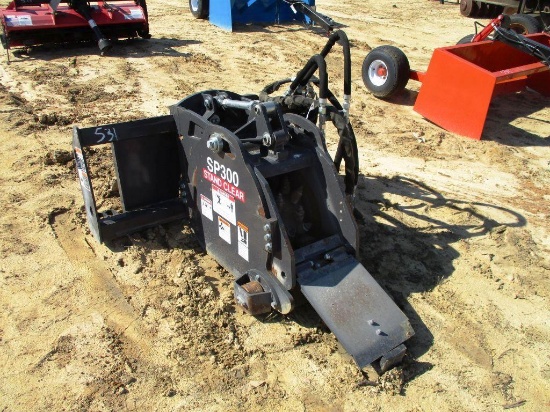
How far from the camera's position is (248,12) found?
11094 mm

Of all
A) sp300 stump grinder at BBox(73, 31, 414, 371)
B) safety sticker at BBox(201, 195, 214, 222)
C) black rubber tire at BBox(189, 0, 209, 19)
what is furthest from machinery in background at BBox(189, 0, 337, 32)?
safety sticker at BBox(201, 195, 214, 222)

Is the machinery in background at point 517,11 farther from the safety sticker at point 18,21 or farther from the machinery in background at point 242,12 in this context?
the safety sticker at point 18,21

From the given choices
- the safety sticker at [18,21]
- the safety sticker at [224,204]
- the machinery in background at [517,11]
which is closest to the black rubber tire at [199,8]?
the safety sticker at [18,21]

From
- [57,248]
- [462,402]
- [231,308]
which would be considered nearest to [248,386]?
[231,308]

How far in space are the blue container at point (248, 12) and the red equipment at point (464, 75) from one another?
13.4 feet

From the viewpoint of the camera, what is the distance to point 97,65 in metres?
8.24

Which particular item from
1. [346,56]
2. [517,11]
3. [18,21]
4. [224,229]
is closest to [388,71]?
[346,56]

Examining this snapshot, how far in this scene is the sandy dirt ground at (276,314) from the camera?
9.75 ft

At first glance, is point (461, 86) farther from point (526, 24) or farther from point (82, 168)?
point (82, 168)

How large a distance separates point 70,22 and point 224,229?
645cm

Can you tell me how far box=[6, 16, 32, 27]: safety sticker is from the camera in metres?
8.26

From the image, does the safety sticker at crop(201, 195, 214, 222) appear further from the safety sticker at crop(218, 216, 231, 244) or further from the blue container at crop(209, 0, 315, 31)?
the blue container at crop(209, 0, 315, 31)

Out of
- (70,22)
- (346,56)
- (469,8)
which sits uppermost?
(346,56)

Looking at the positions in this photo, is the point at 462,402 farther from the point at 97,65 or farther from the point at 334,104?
the point at 97,65
